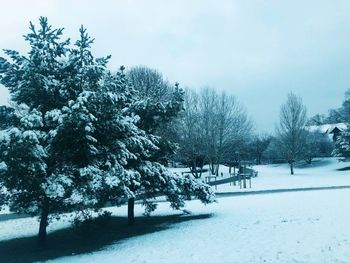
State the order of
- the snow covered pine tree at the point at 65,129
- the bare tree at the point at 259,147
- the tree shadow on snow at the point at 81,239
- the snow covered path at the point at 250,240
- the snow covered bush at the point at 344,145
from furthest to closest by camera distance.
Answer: the bare tree at the point at 259,147
the snow covered bush at the point at 344,145
the tree shadow on snow at the point at 81,239
the snow covered pine tree at the point at 65,129
the snow covered path at the point at 250,240

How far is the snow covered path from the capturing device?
882cm

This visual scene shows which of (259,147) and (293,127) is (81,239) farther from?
(259,147)

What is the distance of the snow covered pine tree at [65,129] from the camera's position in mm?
11195

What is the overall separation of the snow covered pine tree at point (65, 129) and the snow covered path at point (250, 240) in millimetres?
1930

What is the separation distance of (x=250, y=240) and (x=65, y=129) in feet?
19.9

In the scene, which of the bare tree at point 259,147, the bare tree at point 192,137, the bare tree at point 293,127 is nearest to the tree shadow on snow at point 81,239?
the bare tree at point 192,137

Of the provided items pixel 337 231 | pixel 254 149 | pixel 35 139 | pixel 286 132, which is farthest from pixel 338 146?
pixel 35 139

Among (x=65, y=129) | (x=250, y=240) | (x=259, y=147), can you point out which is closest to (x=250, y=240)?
(x=250, y=240)

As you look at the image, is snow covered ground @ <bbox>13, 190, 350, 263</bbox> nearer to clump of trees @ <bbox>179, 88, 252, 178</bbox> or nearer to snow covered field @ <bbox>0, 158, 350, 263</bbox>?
snow covered field @ <bbox>0, 158, 350, 263</bbox>

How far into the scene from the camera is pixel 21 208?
506 inches

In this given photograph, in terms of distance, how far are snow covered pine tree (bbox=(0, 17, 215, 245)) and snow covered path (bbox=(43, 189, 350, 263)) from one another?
76.0 inches

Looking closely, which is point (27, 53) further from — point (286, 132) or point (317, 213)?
point (286, 132)

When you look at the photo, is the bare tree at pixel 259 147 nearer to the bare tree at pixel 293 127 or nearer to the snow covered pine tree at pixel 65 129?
the bare tree at pixel 293 127

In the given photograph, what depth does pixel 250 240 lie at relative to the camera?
34.4 ft
